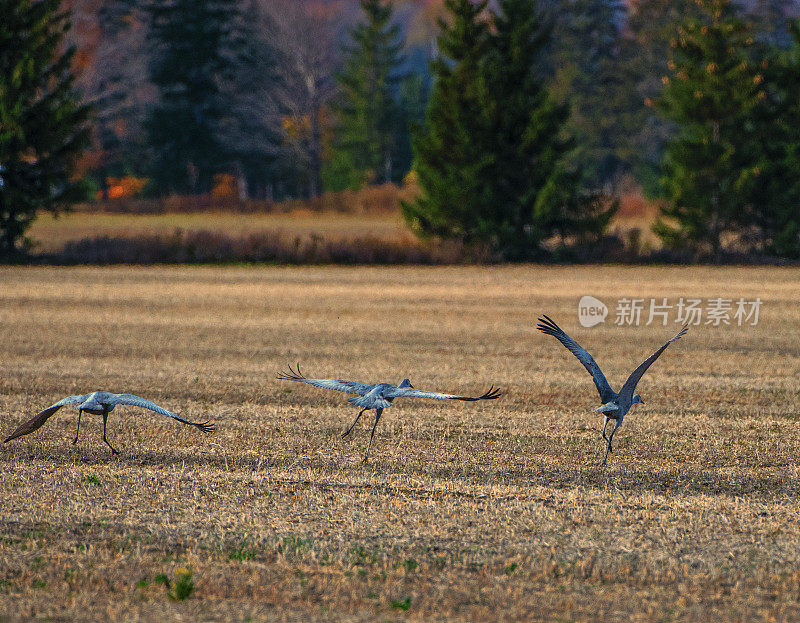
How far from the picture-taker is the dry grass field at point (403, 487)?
5.80 m

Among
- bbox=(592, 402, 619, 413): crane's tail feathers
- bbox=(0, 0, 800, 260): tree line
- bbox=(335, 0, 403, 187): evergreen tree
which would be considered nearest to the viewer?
bbox=(592, 402, 619, 413): crane's tail feathers

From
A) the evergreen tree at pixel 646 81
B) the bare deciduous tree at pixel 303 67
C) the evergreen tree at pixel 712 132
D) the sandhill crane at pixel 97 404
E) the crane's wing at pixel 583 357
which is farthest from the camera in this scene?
the evergreen tree at pixel 646 81

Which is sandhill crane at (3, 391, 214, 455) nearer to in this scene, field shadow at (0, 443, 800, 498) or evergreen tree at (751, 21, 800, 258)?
field shadow at (0, 443, 800, 498)

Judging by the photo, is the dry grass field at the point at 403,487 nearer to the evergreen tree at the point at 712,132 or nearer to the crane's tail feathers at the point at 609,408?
the crane's tail feathers at the point at 609,408

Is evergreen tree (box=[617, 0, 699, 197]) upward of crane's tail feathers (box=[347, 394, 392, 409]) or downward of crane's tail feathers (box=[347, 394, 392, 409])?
upward

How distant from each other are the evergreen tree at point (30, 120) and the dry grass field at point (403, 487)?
18.7m

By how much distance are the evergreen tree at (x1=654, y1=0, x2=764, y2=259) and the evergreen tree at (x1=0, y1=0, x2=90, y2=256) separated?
2014cm

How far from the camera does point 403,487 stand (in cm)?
807

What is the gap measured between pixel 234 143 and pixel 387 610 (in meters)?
63.1

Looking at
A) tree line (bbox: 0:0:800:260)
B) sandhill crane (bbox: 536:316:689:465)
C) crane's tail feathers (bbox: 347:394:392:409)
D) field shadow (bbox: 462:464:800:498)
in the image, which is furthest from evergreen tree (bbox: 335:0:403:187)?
crane's tail feathers (bbox: 347:394:392:409)

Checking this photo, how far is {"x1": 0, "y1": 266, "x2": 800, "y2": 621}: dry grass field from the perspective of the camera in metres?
5.80

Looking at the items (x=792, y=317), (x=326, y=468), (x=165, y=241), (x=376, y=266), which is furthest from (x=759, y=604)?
(x=165, y=241)

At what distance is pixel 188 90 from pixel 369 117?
35.7 feet

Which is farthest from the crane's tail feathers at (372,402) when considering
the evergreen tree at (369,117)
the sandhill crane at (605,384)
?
the evergreen tree at (369,117)
